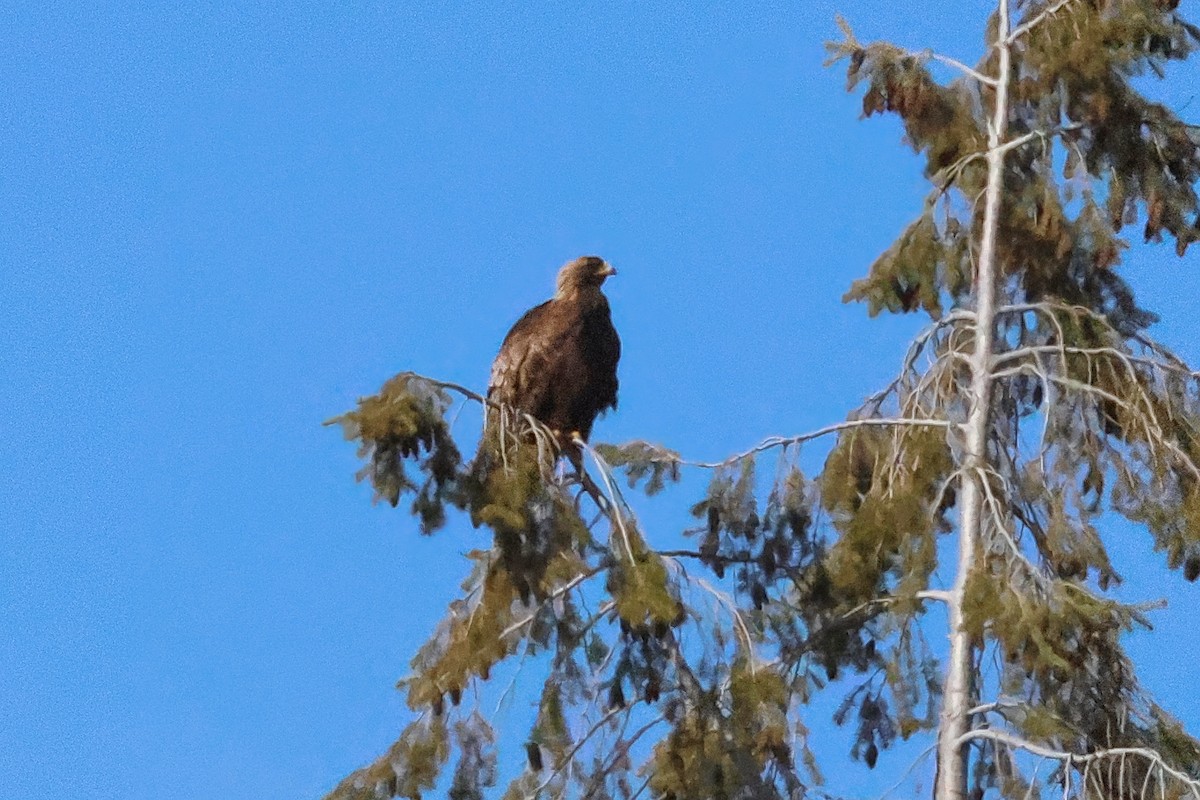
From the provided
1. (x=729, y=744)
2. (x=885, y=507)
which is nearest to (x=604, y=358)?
(x=885, y=507)

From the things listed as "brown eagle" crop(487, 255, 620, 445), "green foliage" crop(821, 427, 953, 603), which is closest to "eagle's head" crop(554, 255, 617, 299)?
"brown eagle" crop(487, 255, 620, 445)

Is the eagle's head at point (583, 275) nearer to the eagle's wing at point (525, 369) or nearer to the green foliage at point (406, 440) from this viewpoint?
the eagle's wing at point (525, 369)

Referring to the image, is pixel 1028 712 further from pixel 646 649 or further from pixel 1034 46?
pixel 1034 46

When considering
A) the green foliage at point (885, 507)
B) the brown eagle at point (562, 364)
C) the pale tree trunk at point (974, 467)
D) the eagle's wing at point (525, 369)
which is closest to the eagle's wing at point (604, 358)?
the brown eagle at point (562, 364)

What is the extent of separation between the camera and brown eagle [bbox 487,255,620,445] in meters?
10.6

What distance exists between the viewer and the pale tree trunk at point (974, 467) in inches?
345

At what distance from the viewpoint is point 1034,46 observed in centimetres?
1005

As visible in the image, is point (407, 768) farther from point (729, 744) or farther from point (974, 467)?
point (974, 467)

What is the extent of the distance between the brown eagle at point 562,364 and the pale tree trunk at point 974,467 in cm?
190

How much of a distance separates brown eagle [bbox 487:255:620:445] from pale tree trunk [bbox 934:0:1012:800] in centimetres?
190

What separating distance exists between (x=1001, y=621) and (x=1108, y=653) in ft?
2.63

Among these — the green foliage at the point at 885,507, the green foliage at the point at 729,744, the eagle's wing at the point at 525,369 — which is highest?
the eagle's wing at the point at 525,369

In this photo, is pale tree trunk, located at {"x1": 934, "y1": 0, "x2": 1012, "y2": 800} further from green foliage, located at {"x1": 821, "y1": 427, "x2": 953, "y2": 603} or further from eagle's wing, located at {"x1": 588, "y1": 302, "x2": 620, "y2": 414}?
eagle's wing, located at {"x1": 588, "y1": 302, "x2": 620, "y2": 414}

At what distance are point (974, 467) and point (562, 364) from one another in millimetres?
2319
